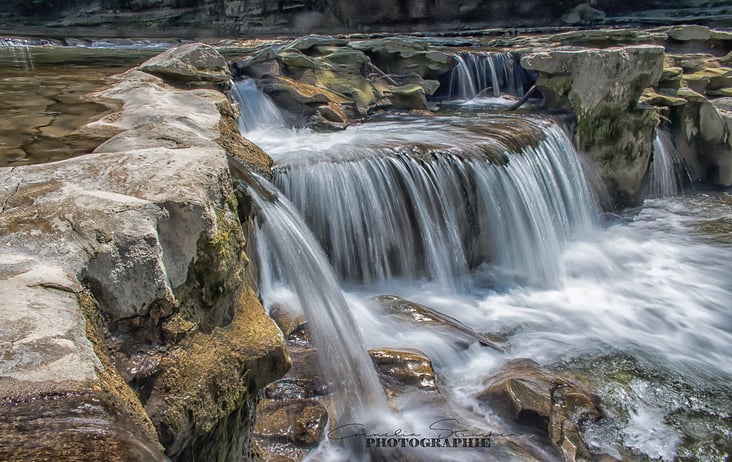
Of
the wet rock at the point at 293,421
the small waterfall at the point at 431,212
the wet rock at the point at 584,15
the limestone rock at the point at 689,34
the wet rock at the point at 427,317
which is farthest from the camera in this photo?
the wet rock at the point at 584,15

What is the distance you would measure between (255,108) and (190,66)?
7.37 ft

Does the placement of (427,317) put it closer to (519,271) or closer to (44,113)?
(519,271)

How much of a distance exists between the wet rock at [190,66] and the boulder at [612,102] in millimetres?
4161

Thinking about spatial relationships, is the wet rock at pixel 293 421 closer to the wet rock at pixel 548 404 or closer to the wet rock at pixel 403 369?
the wet rock at pixel 403 369

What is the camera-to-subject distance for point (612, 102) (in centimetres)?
737

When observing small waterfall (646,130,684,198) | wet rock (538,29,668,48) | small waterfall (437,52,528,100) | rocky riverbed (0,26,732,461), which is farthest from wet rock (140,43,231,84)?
wet rock (538,29,668,48)

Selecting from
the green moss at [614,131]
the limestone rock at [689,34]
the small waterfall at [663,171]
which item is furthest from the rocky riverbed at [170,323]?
A: the limestone rock at [689,34]

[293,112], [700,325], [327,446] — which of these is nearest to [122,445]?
[327,446]

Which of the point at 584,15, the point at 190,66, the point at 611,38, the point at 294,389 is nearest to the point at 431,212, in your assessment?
the point at 294,389

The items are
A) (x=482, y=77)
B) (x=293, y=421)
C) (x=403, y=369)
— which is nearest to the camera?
(x=293, y=421)

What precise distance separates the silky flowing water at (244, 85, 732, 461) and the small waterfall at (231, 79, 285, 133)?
207mm

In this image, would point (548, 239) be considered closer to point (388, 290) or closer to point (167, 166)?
point (388, 290)

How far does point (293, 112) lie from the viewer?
8.08 metres

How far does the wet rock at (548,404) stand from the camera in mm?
3320
